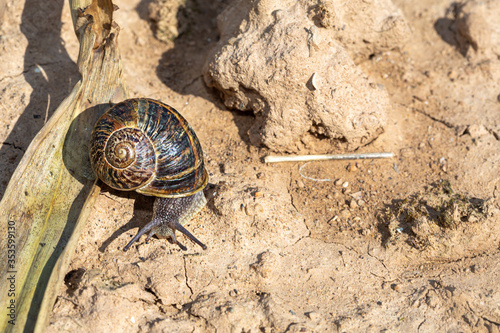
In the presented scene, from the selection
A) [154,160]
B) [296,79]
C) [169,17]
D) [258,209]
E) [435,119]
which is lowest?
[435,119]

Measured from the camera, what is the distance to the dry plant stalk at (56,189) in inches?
120

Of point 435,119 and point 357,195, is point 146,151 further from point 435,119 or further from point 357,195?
point 435,119

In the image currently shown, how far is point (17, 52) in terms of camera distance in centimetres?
439

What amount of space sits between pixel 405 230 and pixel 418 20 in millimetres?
2719

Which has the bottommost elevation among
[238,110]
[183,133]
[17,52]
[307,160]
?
[307,160]

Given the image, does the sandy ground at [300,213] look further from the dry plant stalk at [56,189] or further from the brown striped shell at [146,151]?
the brown striped shell at [146,151]

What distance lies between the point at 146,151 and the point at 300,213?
144 centimetres

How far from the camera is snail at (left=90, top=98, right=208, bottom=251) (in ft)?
10.8

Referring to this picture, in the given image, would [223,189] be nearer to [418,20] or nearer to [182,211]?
[182,211]

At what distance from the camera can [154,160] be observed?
11.1 feet

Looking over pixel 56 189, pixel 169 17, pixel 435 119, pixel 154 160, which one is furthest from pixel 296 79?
pixel 56 189

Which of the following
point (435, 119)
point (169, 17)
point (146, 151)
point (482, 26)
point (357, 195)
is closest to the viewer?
point (146, 151)

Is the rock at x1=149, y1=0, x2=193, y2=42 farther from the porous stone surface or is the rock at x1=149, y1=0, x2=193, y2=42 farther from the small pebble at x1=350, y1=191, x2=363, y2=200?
the small pebble at x1=350, y1=191, x2=363, y2=200

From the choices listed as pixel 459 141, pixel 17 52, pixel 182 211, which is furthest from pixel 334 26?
pixel 17 52
